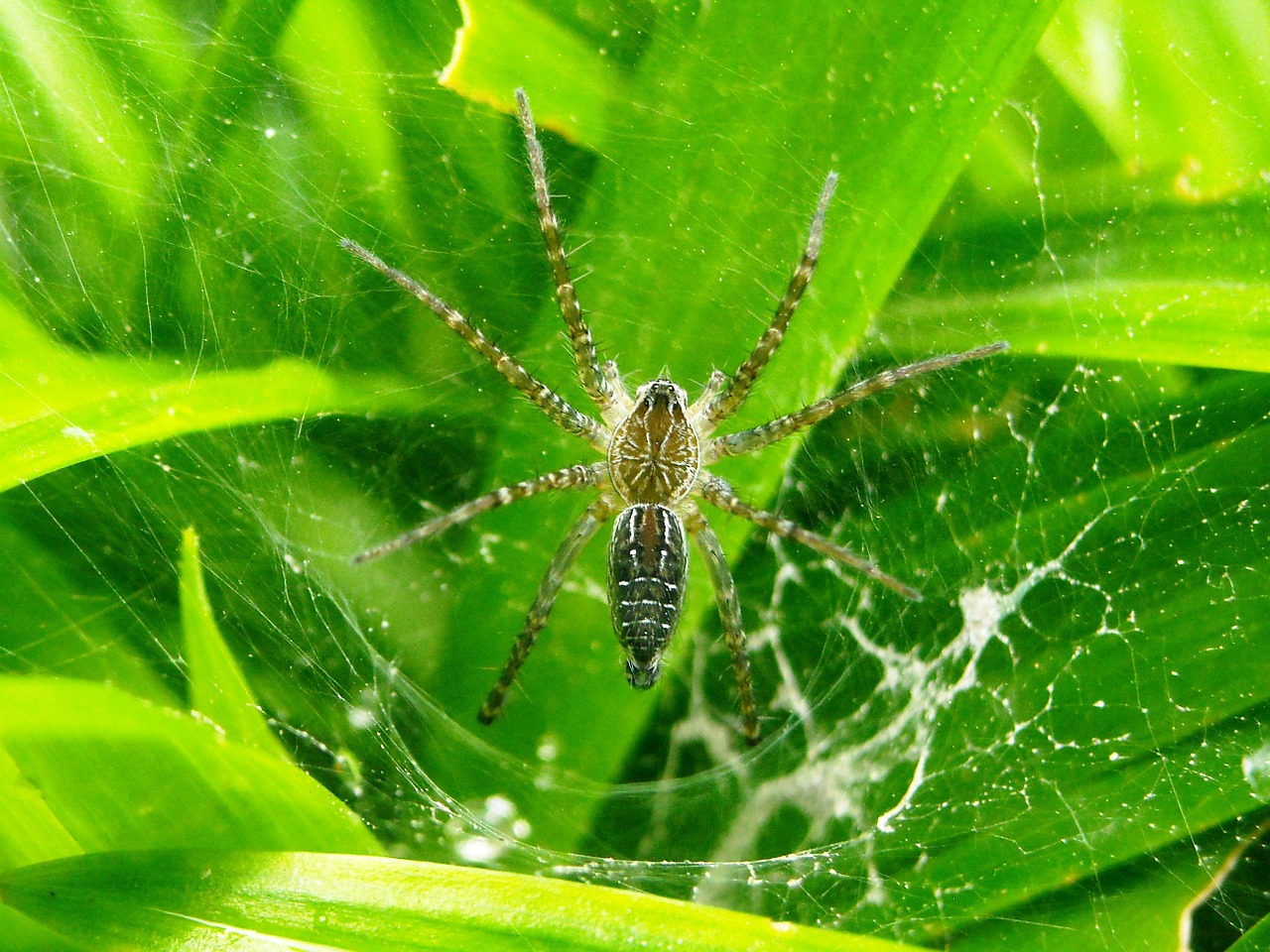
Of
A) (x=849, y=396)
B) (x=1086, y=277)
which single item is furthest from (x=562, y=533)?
(x=1086, y=277)

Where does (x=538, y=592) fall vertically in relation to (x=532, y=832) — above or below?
above

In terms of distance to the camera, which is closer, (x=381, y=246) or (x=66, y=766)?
(x=66, y=766)

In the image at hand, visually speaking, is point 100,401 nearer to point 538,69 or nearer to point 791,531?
point 538,69

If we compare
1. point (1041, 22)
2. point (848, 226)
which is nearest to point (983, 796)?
point (848, 226)

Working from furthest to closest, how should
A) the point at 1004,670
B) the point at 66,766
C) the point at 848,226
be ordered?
the point at 1004,670
the point at 848,226
the point at 66,766

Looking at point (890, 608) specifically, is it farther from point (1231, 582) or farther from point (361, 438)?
point (361, 438)

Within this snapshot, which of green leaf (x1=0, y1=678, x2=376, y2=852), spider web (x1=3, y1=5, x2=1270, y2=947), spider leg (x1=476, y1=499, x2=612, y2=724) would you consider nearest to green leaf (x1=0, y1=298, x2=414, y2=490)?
spider web (x1=3, y1=5, x2=1270, y2=947)

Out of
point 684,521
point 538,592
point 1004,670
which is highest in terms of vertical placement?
point 684,521
